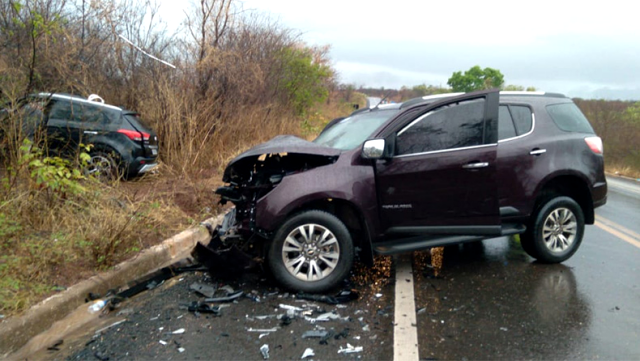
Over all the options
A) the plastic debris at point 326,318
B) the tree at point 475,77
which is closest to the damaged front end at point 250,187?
the plastic debris at point 326,318

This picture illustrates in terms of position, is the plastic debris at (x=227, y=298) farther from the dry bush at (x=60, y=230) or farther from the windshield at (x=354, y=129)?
the windshield at (x=354, y=129)

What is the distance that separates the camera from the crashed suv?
4.59 m

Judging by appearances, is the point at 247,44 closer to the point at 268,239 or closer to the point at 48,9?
the point at 48,9

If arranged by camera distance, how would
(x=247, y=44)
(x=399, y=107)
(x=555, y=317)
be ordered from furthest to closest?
(x=247, y=44) < (x=399, y=107) < (x=555, y=317)

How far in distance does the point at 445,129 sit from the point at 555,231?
1.85m

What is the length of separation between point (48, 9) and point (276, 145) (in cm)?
759

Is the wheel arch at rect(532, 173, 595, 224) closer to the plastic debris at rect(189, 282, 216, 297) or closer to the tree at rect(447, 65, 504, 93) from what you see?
the plastic debris at rect(189, 282, 216, 297)

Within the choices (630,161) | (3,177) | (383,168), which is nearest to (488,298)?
(383,168)

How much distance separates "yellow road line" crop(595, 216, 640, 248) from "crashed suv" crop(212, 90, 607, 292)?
174cm

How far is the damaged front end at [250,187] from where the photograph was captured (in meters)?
4.74

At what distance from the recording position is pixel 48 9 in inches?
382

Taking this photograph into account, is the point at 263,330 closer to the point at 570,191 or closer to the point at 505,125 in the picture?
the point at 505,125

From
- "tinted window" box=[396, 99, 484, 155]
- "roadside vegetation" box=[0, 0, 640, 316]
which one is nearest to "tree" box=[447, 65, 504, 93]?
"roadside vegetation" box=[0, 0, 640, 316]

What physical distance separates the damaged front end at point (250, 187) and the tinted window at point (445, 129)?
2.52 feet
